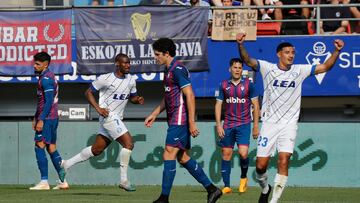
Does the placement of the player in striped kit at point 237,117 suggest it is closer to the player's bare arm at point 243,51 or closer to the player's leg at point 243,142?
the player's leg at point 243,142

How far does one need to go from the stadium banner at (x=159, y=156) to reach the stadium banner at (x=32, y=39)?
1.57 m

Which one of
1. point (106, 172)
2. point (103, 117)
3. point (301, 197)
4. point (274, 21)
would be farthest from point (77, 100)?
point (301, 197)

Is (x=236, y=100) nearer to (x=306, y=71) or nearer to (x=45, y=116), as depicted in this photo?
(x=45, y=116)

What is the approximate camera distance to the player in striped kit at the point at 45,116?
18.2m

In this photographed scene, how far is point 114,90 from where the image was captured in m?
17.5

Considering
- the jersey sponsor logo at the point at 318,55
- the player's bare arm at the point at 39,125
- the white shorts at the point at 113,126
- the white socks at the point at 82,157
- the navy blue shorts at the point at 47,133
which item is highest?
the jersey sponsor logo at the point at 318,55

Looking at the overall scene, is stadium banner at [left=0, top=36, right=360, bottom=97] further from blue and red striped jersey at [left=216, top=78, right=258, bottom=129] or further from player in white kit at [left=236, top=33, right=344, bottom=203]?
player in white kit at [left=236, top=33, right=344, bottom=203]

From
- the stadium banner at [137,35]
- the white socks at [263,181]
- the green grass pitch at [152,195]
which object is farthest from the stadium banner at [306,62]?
the white socks at [263,181]

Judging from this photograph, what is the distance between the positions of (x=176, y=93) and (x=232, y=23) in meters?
8.47

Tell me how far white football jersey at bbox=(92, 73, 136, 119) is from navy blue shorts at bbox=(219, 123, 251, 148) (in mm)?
1686

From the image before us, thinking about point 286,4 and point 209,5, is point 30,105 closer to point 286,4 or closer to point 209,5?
point 209,5

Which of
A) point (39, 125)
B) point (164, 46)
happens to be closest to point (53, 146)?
point (39, 125)

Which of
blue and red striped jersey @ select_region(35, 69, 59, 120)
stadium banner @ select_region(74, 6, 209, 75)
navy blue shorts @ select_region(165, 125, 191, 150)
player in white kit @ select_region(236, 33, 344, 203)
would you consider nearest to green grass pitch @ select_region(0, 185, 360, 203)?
blue and red striped jersey @ select_region(35, 69, 59, 120)

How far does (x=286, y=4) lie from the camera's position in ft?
75.9
